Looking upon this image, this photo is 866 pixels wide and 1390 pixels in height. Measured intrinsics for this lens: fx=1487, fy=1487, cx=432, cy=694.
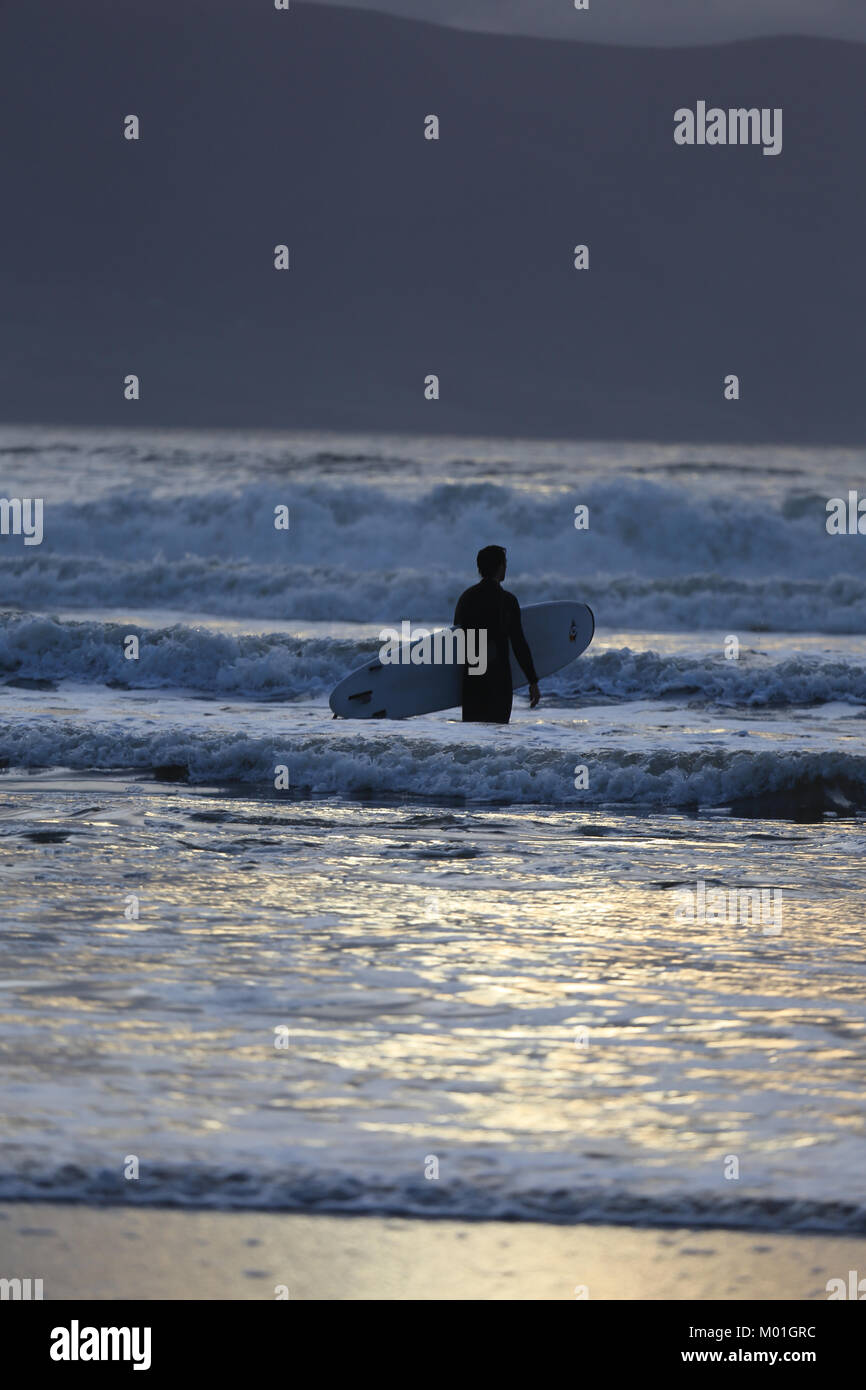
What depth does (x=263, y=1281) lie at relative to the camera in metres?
3.13

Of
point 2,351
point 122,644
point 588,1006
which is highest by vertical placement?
point 2,351

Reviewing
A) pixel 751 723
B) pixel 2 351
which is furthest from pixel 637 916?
pixel 2 351

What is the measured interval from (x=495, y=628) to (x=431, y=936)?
13.6ft

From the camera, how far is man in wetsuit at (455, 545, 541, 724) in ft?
30.6

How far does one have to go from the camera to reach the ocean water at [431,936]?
3617 mm

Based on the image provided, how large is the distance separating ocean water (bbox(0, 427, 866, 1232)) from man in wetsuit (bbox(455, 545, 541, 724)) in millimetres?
264

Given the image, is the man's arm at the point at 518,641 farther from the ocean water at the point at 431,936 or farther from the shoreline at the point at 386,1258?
the shoreline at the point at 386,1258

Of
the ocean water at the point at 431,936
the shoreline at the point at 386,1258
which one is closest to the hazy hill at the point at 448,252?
the ocean water at the point at 431,936

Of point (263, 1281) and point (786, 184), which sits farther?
point (786, 184)

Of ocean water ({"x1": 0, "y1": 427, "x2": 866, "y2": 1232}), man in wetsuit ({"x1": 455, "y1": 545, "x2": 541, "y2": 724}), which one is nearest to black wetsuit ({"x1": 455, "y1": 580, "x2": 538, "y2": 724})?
man in wetsuit ({"x1": 455, "y1": 545, "x2": 541, "y2": 724})

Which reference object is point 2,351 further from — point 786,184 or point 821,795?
point 821,795

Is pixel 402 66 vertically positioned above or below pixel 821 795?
above

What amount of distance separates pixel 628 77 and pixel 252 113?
31990mm

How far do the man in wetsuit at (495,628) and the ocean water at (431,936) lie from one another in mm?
264
